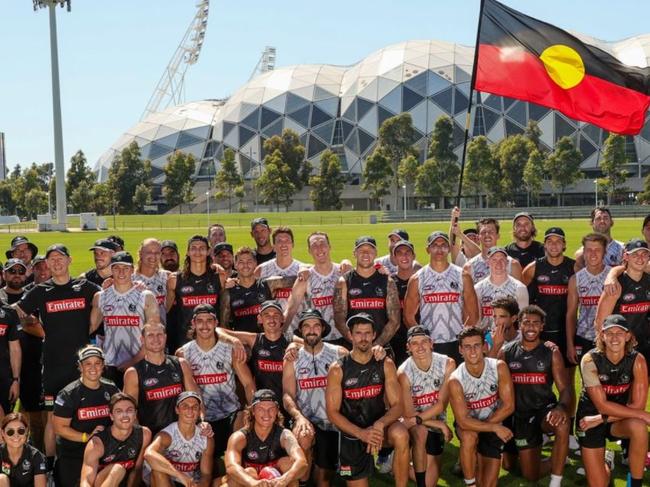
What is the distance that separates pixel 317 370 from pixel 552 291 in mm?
2981

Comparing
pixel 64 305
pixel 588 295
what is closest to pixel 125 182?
pixel 64 305

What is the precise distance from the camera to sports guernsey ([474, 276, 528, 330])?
6945mm

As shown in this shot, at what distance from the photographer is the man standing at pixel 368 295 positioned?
6.89 metres

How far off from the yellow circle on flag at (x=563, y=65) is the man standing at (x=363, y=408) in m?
4.18

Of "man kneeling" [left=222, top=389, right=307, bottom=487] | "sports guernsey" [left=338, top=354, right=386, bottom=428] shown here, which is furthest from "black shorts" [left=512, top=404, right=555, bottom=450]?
"man kneeling" [left=222, top=389, right=307, bottom=487]

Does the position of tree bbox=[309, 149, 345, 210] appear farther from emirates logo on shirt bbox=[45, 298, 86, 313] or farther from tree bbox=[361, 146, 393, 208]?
emirates logo on shirt bbox=[45, 298, 86, 313]

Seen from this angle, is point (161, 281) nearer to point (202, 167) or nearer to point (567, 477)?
point (567, 477)

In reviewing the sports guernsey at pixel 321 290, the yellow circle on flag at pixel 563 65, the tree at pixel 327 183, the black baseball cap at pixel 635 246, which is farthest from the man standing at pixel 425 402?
the tree at pixel 327 183

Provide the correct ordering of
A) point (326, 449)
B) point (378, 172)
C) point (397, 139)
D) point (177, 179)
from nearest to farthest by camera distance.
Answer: point (326, 449) < point (378, 172) < point (397, 139) < point (177, 179)

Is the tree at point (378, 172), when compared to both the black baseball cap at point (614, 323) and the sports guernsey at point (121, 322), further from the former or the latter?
the black baseball cap at point (614, 323)

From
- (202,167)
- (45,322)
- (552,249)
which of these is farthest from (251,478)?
(202,167)

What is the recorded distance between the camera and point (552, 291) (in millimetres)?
7504

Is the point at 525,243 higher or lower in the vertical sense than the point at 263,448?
higher

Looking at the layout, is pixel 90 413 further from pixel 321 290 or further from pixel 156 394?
pixel 321 290
